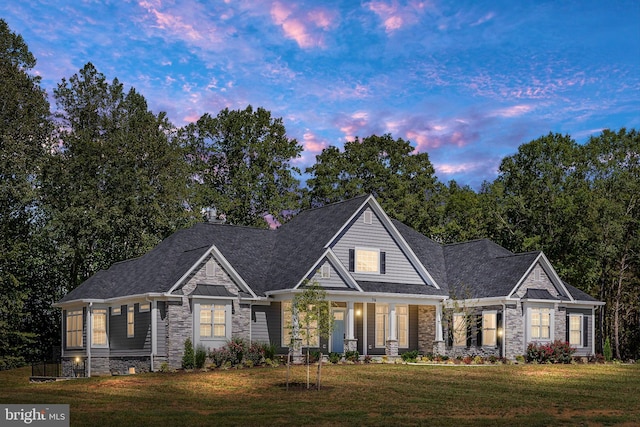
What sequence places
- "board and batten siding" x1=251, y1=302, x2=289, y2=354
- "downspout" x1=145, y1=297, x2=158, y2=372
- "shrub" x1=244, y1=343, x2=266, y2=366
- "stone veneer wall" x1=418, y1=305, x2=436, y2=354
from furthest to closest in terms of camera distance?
"stone veneer wall" x1=418, y1=305, x2=436, y2=354, "board and batten siding" x1=251, y1=302, x2=289, y2=354, "shrub" x1=244, y1=343, x2=266, y2=366, "downspout" x1=145, y1=297, x2=158, y2=372

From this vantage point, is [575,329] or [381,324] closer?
[381,324]

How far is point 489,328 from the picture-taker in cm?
4256

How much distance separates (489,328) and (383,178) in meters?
23.5

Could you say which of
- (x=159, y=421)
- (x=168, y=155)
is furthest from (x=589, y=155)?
(x=159, y=421)

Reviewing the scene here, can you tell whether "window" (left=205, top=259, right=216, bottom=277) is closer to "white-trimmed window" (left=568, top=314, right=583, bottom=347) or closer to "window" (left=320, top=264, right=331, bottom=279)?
"window" (left=320, top=264, right=331, bottom=279)

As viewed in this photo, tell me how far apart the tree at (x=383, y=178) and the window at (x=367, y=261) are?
17.7 m

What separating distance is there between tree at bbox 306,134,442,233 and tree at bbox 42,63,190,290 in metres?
13.3

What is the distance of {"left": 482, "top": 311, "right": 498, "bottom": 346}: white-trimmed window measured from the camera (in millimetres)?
42216

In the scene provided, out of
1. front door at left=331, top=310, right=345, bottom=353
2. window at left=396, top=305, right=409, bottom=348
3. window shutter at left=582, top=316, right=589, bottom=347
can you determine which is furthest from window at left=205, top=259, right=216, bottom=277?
window shutter at left=582, top=316, right=589, bottom=347

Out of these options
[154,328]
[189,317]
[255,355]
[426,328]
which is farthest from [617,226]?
[154,328]

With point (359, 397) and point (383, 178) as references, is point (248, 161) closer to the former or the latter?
point (383, 178)

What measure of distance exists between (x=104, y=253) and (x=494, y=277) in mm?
25423

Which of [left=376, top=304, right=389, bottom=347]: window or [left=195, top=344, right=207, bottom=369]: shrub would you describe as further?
[left=376, top=304, right=389, bottom=347]: window

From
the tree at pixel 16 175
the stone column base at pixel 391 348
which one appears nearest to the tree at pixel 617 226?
the stone column base at pixel 391 348
